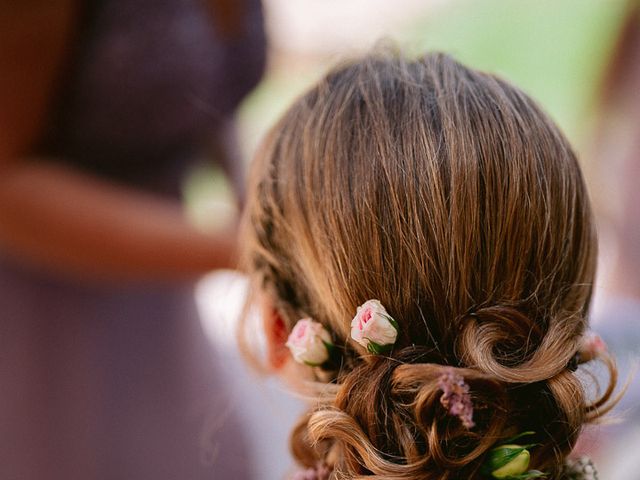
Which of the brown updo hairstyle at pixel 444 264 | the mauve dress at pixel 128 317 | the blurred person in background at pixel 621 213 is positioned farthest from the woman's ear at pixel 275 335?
the blurred person in background at pixel 621 213

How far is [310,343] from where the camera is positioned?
0.67 m

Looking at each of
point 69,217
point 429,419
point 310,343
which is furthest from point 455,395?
point 69,217

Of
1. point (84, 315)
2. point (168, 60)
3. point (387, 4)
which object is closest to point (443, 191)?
point (168, 60)

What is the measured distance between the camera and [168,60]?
1009 mm

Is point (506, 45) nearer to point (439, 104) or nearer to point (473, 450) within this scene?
point (439, 104)

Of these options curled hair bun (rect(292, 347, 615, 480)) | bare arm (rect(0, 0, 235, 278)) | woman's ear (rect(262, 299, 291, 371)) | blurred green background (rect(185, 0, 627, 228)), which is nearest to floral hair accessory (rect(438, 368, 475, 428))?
curled hair bun (rect(292, 347, 615, 480))

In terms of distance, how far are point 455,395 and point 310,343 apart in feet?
0.55

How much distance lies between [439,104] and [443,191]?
0.31ft

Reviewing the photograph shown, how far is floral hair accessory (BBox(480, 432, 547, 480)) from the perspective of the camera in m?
0.58

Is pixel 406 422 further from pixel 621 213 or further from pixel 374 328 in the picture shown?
pixel 621 213

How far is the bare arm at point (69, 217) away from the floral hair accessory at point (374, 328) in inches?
17.8

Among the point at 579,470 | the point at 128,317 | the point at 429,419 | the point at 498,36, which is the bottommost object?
the point at 579,470

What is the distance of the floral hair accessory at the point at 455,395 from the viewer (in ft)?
1.80

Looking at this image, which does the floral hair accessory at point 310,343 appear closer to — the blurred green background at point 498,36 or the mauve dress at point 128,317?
the mauve dress at point 128,317
